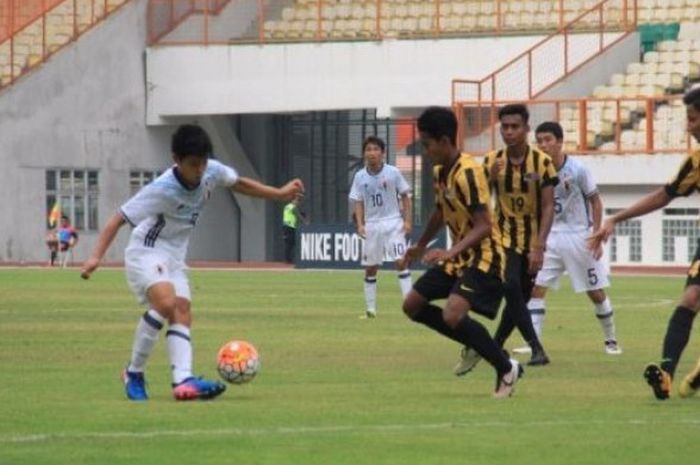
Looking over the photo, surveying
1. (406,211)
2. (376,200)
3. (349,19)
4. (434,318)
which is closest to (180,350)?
(434,318)

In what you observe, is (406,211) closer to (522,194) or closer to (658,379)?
(522,194)

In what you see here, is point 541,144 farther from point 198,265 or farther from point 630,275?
point 198,265

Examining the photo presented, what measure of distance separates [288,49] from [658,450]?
47.4 m

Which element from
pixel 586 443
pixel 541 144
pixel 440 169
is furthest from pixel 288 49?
pixel 586 443

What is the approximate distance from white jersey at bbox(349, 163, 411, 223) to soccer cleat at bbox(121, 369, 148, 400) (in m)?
15.1

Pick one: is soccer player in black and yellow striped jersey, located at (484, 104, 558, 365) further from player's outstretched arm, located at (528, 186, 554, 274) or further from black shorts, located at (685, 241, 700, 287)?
black shorts, located at (685, 241, 700, 287)

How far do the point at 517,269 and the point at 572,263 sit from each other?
3.12 m

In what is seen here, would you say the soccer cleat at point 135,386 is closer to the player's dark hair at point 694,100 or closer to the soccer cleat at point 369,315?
the player's dark hair at point 694,100

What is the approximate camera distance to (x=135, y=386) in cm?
1555

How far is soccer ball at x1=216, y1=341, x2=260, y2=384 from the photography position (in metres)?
15.9

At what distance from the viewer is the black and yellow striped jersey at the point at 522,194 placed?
60.7 ft

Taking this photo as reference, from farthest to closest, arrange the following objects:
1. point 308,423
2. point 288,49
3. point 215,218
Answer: point 215,218 → point 288,49 → point 308,423

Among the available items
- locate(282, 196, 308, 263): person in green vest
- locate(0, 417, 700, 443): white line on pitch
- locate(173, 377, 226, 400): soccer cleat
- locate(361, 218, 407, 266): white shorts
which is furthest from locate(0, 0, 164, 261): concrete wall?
locate(0, 417, 700, 443): white line on pitch

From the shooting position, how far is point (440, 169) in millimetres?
16094
